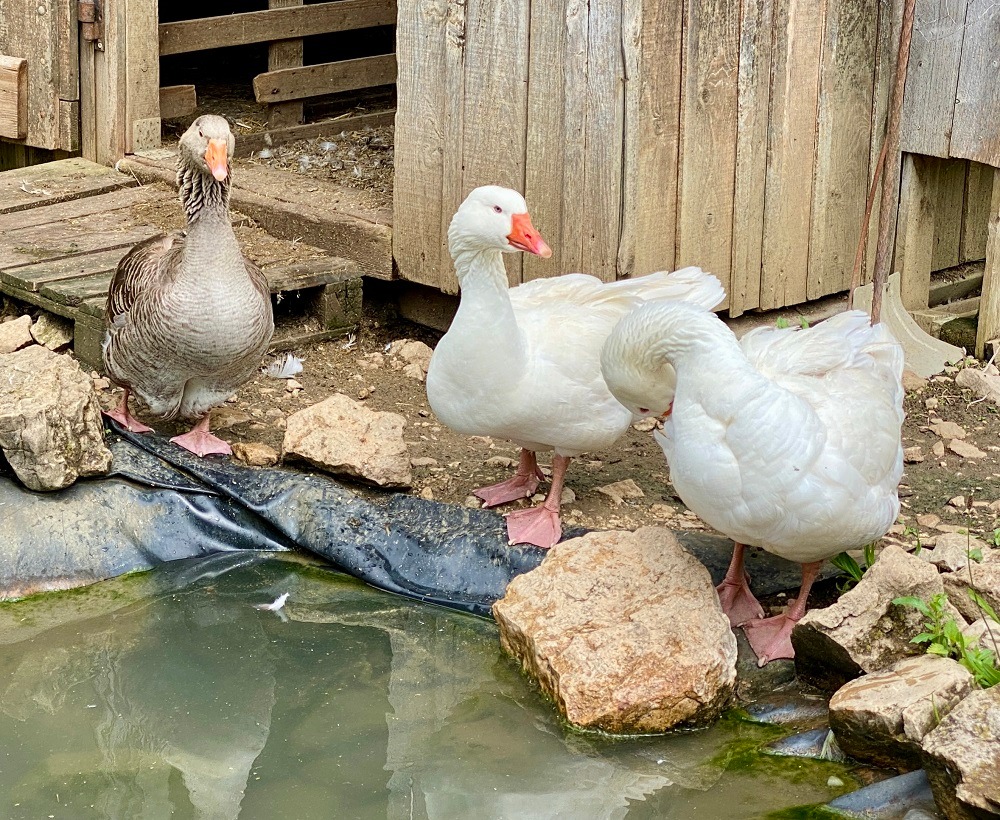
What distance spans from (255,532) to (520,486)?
3.28 ft

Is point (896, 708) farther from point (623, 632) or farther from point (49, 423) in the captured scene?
point (49, 423)

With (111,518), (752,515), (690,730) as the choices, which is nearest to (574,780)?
(690,730)

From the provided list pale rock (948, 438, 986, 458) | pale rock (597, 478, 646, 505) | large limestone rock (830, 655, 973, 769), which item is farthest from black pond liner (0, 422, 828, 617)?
pale rock (948, 438, 986, 458)

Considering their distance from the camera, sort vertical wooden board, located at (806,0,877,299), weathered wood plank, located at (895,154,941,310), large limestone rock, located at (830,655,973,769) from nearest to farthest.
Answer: large limestone rock, located at (830,655,973,769), vertical wooden board, located at (806,0,877,299), weathered wood plank, located at (895,154,941,310)

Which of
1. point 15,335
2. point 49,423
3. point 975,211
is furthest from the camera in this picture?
Result: point 975,211

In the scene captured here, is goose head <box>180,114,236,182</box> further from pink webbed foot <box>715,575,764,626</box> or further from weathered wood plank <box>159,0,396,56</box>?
weathered wood plank <box>159,0,396,56</box>

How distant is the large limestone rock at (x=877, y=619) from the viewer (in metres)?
3.95

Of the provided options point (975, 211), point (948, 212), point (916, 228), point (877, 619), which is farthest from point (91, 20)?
point (877, 619)

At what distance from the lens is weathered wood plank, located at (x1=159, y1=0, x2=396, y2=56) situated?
24.1 ft

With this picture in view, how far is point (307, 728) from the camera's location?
3.92 m

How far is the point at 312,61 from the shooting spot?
998cm

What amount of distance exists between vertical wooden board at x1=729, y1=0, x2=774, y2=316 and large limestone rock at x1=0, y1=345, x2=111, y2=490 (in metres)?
2.81

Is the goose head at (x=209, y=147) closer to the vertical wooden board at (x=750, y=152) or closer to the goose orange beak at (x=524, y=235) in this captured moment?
the goose orange beak at (x=524, y=235)

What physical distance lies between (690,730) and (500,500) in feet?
4.52
